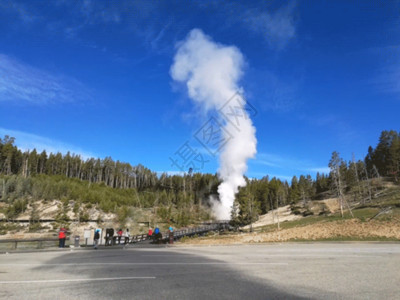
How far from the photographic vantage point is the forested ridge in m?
82.8

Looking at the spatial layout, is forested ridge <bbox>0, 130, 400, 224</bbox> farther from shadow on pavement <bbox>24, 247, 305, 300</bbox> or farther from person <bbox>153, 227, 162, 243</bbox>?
shadow on pavement <bbox>24, 247, 305, 300</bbox>

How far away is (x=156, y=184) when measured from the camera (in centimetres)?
14288

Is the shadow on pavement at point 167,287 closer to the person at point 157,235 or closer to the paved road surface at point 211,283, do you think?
the paved road surface at point 211,283

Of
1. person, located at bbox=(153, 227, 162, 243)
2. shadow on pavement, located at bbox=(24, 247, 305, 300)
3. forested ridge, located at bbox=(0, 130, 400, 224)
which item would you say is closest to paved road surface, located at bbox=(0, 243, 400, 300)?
shadow on pavement, located at bbox=(24, 247, 305, 300)

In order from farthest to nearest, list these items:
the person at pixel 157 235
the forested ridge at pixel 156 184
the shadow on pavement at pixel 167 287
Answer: the forested ridge at pixel 156 184 < the person at pixel 157 235 < the shadow on pavement at pixel 167 287

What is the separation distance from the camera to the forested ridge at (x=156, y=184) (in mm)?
82812

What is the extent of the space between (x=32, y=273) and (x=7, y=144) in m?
122

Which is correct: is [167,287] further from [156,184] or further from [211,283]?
[156,184]

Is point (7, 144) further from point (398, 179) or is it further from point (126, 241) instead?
point (398, 179)

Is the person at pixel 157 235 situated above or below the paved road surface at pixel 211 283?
above

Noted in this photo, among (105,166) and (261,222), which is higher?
(105,166)

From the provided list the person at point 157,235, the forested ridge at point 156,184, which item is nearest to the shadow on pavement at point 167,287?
the person at point 157,235

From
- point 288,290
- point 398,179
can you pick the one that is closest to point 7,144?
point 288,290

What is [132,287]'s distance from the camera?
323 inches
